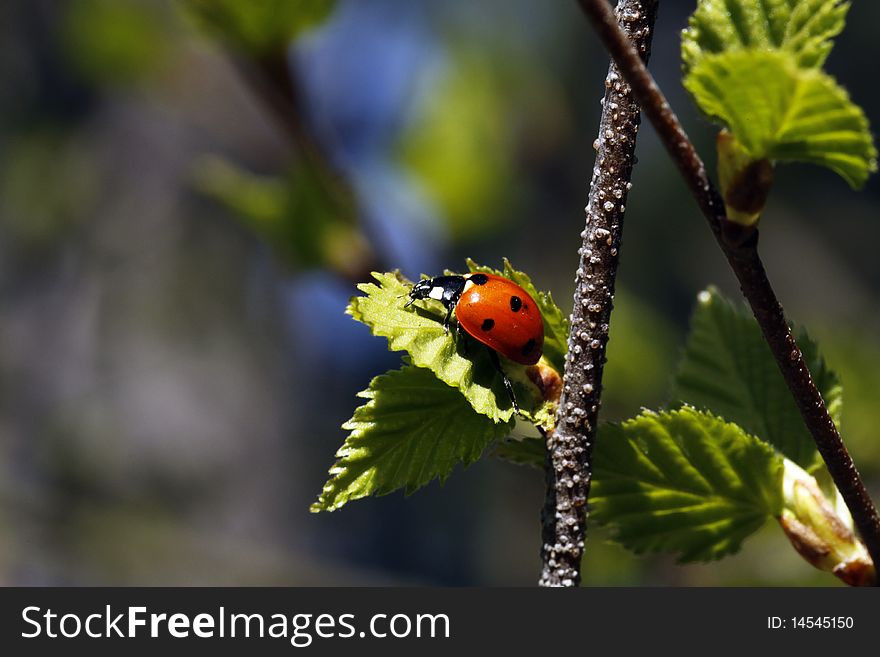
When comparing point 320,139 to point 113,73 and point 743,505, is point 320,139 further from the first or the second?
point 113,73

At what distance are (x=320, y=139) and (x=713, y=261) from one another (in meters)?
2.72

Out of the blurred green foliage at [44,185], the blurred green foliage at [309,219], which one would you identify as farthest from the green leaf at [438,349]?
the blurred green foliage at [44,185]

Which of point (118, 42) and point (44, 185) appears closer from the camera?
point (118, 42)

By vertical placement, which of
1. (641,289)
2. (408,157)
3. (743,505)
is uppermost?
(641,289)

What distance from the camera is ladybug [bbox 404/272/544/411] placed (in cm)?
83

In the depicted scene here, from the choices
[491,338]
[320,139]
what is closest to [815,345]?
[491,338]

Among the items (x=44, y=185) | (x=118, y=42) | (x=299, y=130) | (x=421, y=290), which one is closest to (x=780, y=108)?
(x=421, y=290)

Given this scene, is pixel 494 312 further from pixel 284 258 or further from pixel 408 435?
pixel 284 258

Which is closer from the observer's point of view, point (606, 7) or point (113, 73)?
point (606, 7)

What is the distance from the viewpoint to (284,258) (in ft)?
6.30

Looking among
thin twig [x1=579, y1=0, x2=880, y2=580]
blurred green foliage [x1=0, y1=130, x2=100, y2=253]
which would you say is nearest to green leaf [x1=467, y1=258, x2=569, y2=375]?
thin twig [x1=579, y1=0, x2=880, y2=580]

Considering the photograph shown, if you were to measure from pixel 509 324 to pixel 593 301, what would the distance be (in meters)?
0.10

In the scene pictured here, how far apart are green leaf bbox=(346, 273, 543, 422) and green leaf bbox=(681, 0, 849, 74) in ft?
0.97

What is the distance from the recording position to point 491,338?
2.75ft
